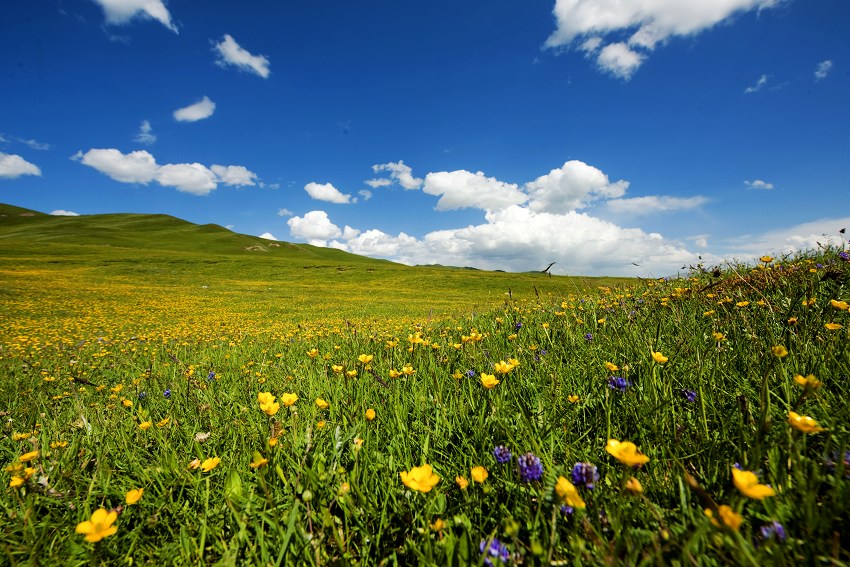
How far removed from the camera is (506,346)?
4.04 metres

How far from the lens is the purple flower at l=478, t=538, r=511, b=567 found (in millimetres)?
1044

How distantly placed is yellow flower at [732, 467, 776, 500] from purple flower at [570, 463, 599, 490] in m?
0.42

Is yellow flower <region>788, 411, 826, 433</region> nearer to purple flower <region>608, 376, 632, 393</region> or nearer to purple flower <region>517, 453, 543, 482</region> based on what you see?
purple flower <region>517, 453, 543, 482</region>

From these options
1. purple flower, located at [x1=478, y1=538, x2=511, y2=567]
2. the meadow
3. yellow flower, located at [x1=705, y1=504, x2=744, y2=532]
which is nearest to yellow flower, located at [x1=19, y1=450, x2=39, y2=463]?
the meadow

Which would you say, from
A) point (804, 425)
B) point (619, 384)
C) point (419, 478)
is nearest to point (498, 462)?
point (419, 478)

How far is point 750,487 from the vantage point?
0.83 metres

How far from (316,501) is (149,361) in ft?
23.5

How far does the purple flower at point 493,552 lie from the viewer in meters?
1.04

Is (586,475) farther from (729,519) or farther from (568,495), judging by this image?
(729,519)

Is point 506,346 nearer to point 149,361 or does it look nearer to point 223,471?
point 223,471

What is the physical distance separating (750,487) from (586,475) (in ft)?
1.62

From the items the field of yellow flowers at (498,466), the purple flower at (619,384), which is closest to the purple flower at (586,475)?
the field of yellow flowers at (498,466)

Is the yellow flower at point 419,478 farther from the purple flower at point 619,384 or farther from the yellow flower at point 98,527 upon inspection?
the purple flower at point 619,384

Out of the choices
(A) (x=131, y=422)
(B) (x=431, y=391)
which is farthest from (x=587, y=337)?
(A) (x=131, y=422)
